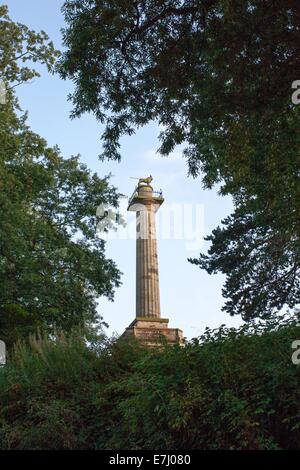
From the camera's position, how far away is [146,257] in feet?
94.8

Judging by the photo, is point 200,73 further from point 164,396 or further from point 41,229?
point 41,229

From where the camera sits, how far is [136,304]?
28.1 meters

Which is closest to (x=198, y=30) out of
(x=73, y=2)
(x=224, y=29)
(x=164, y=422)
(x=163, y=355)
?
(x=224, y=29)

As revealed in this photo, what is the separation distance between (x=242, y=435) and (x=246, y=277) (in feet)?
85.7

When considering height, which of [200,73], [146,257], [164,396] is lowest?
[164,396]

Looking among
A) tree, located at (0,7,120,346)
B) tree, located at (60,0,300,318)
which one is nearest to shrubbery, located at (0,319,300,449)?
tree, located at (60,0,300,318)

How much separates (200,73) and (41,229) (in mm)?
13266

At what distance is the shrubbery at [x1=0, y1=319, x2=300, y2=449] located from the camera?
7027mm

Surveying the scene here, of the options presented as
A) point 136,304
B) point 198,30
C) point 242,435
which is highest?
point 198,30

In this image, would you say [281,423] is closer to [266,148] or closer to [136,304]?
[266,148]

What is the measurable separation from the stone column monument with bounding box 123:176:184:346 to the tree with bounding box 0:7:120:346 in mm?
1334

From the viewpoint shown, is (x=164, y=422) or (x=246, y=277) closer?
(x=164, y=422)

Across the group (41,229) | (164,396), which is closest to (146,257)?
(41,229)

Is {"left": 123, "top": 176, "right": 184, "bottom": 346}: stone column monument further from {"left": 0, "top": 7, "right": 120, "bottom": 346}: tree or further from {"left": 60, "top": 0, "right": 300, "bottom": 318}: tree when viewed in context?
{"left": 60, "top": 0, "right": 300, "bottom": 318}: tree
